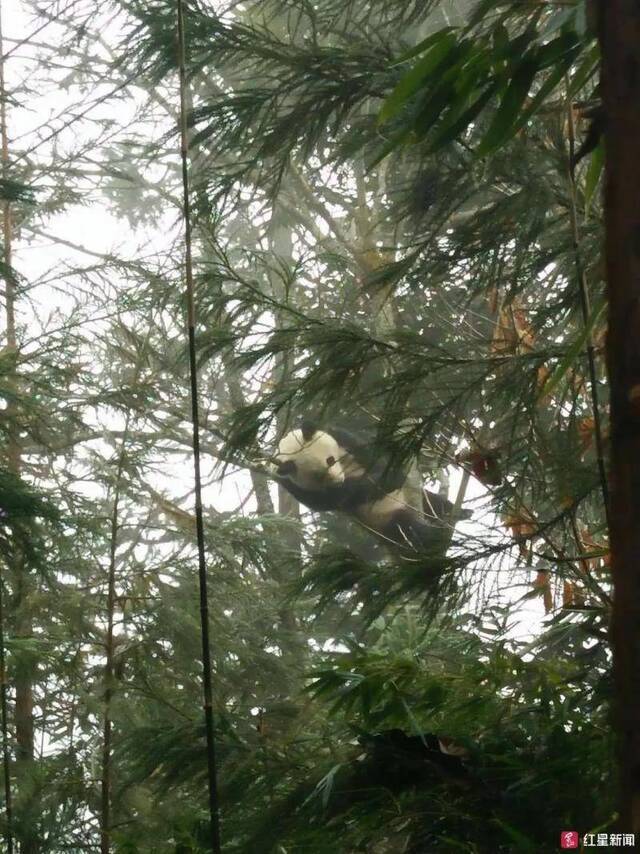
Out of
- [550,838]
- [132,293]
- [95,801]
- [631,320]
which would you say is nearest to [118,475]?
[132,293]

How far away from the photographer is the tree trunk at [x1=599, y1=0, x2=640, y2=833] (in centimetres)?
88

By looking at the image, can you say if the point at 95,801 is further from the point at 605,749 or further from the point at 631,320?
the point at 631,320

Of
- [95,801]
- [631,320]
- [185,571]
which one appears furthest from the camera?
[185,571]

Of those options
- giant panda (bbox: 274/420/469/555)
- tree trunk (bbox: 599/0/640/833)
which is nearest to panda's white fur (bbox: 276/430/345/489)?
giant panda (bbox: 274/420/469/555)

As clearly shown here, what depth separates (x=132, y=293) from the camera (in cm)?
459

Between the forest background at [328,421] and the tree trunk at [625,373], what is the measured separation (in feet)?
0.40

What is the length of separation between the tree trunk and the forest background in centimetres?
12

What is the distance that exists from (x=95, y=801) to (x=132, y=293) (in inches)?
79.5

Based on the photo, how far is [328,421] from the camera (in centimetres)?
417

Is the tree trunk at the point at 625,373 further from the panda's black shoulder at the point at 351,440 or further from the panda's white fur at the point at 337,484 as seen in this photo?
the panda's white fur at the point at 337,484

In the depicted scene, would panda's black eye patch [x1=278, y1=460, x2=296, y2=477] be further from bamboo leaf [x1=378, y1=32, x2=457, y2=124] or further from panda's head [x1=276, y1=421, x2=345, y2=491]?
bamboo leaf [x1=378, y1=32, x2=457, y2=124]

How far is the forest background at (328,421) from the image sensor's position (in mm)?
1868
